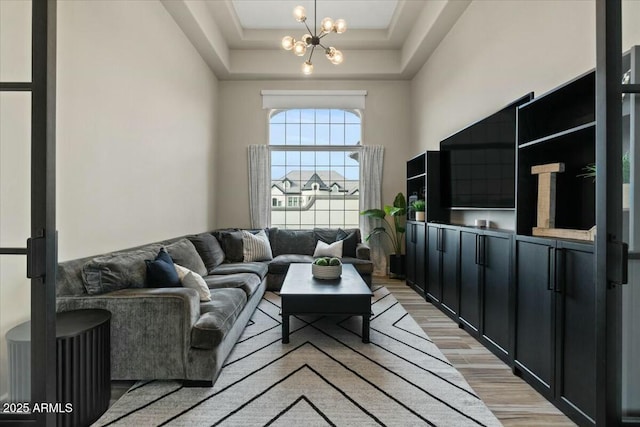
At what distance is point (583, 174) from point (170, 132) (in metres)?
3.97

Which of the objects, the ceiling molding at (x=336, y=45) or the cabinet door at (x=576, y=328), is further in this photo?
the ceiling molding at (x=336, y=45)

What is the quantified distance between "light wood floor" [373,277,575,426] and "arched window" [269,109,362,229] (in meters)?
2.98

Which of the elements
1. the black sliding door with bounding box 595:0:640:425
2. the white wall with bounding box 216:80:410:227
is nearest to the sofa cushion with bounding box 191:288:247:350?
the black sliding door with bounding box 595:0:640:425

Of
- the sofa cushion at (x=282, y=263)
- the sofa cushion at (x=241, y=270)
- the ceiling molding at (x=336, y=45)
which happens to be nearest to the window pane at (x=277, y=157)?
the ceiling molding at (x=336, y=45)

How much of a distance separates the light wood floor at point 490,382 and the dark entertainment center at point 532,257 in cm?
7

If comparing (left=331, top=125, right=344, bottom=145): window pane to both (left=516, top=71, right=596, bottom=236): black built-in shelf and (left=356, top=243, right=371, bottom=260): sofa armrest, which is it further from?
(left=516, top=71, right=596, bottom=236): black built-in shelf

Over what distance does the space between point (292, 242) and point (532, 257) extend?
3.71m

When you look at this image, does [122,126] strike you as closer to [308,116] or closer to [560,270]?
[560,270]

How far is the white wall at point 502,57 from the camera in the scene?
6.97ft

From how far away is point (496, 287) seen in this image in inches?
98.9

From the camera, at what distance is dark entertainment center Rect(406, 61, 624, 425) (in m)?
1.73

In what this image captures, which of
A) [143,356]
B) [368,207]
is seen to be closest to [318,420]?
[143,356]

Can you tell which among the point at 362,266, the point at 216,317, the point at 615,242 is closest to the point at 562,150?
the point at 615,242

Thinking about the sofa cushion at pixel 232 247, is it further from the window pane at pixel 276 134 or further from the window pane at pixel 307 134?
the window pane at pixel 307 134
